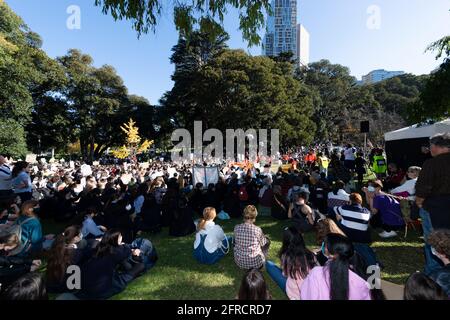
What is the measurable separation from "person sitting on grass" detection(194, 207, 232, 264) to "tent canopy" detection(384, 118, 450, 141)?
32.5ft

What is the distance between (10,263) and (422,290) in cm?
475

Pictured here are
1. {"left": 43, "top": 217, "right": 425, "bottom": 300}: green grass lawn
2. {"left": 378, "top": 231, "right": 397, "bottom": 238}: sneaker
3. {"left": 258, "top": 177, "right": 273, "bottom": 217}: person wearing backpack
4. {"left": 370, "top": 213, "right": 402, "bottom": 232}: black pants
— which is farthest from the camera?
{"left": 258, "top": 177, "right": 273, "bottom": 217}: person wearing backpack

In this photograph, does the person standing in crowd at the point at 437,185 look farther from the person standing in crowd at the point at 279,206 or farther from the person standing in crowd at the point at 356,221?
the person standing in crowd at the point at 279,206

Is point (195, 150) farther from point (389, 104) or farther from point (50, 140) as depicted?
point (389, 104)

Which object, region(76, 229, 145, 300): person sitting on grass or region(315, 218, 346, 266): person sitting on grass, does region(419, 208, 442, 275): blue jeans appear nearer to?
region(315, 218, 346, 266): person sitting on grass

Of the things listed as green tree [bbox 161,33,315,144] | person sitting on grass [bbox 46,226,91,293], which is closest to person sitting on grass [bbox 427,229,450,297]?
person sitting on grass [bbox 46,226,91,293]

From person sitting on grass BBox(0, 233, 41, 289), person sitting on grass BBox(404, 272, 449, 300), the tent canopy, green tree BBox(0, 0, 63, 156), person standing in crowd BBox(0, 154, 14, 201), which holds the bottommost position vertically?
person sitting on grass BBox(0, 233, 41, 289)

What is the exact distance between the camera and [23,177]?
760 centimetres

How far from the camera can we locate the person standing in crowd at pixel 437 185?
12.3 feet

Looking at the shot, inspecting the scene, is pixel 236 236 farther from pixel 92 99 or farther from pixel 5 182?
pixel 92 99

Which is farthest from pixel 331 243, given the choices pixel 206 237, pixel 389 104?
pixel 389 104

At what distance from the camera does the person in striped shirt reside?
5453 millimetres

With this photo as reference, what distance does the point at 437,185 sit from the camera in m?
3.79

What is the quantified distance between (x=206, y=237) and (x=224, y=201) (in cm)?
393
